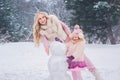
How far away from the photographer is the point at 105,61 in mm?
7410

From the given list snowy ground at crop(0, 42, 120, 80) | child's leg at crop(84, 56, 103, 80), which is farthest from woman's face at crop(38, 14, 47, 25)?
snowy ground at crop(0, 42, 120, 80)

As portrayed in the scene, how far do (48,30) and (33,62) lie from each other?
295cm

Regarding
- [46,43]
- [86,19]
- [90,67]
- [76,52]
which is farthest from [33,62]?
[86,19]

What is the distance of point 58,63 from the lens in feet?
15.1

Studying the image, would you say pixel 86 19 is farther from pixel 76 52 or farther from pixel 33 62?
pixel 76 52

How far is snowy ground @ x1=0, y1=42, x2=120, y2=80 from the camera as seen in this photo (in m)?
6.21

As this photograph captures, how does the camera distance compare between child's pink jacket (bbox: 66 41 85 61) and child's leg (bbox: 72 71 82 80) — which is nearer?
child's pink jacket (bbox: 66 41 85 61)

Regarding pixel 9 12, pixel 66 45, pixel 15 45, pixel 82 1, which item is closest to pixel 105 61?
pixel 66 45

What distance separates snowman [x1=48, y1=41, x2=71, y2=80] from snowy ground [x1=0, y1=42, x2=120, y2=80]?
125 cm

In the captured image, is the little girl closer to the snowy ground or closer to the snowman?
the snowman

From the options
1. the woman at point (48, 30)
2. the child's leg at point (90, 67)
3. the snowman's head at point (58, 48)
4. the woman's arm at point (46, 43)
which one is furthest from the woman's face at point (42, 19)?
the child's leg at point (90, 67)

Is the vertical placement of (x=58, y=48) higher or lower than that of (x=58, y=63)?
higher

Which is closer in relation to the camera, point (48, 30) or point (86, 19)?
point (48, 30)

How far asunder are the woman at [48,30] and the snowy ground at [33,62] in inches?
49.1
